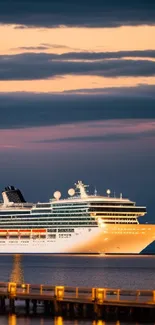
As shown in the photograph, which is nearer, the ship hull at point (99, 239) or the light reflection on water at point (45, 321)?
the light reflection on water at point (45, 321)

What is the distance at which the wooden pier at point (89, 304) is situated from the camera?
69625 mm

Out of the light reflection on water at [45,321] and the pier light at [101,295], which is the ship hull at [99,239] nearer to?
the light reflection on water at [45,321]

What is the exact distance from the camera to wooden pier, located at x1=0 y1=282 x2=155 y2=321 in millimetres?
69625

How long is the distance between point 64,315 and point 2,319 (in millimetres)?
4025

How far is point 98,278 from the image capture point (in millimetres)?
131250

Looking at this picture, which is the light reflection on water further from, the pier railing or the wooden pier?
the pier railing

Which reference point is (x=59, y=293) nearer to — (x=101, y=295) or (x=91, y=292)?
(x=91, y=292)

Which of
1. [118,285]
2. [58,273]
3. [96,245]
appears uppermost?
[96,245]

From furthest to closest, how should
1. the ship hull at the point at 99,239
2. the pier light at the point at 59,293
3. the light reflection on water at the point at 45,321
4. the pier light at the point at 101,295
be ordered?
1. the ship hull at the point at 99,239
2. the pier light at the point at 59,293
3. the pier light at the point at 101,295
4. the light reflection on water at the point at 45,321

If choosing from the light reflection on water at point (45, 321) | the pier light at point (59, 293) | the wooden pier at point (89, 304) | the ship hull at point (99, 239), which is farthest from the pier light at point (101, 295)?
the ship hull at point (99, 239)

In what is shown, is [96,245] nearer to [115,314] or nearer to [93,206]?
[93,206]

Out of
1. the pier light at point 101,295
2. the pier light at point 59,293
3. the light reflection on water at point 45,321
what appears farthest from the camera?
the pier light at point 59,293

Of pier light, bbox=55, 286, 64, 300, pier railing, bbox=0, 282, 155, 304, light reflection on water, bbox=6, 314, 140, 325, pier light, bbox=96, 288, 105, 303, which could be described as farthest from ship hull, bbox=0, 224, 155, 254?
pier light, bbox=96, 288, 105, 303

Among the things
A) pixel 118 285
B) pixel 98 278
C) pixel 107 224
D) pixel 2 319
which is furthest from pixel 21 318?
pixel 107 224
